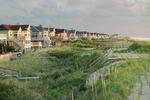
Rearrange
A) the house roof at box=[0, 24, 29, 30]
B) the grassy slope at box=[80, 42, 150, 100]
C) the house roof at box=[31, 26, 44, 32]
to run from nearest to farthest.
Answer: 1. the grassy slope at box=[80, 42, 150, 100]
2. the house roof at box=[0, 24, 29, 30]
3. the house roof at box=[31, 26, 44, 32]

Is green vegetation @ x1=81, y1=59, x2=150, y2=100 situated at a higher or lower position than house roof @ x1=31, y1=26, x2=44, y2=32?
higher

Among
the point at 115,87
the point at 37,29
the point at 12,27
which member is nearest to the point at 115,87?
the point at 115,87

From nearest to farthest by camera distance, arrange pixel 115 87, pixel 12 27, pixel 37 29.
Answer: pixel 115 87
pixel 12 27
pixel 37 29

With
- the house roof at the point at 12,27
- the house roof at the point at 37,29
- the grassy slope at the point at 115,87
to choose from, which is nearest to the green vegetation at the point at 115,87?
the grassy slope at the point at 115,87

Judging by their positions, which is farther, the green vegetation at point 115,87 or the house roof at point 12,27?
the house roof at point 12,27

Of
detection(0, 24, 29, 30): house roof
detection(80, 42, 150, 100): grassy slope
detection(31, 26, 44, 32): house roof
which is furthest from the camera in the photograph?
detection(31, 26, 44, 32): house roof

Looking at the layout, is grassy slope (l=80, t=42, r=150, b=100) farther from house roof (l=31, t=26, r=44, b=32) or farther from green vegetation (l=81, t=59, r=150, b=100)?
house roof (l=31, t=26, r=44, b=32)

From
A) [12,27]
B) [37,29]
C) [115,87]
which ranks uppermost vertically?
[115,87]

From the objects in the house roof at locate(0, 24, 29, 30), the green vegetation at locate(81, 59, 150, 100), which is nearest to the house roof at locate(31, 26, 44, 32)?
the house roof at locate(0, 24, 29, 30)

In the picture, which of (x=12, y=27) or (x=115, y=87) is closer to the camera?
(x=115, y=87)

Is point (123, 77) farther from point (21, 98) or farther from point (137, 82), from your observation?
point (21, 98)

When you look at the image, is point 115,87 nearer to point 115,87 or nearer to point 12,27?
point 115,87

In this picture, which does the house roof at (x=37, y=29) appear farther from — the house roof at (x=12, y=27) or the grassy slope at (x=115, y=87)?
the grassy slope at (x=115, y=87)

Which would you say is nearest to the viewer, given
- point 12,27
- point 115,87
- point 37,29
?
point 115,87
